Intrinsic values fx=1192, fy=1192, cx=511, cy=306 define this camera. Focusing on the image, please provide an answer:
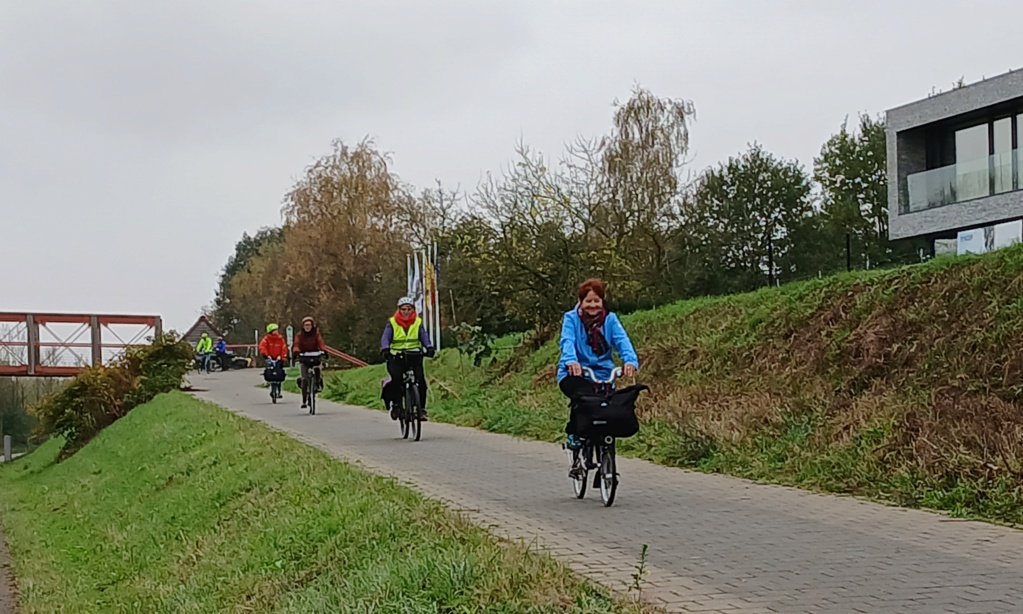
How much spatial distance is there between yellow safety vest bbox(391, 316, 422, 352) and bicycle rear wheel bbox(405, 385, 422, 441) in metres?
0.55

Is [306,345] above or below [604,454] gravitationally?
above

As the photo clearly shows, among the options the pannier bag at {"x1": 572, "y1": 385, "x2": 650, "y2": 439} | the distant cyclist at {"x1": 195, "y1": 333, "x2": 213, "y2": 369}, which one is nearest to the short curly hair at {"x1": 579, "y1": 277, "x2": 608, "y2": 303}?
the pannier bag at {"x1": 572, "y1": 385, "x2": 650, "y2": 439}

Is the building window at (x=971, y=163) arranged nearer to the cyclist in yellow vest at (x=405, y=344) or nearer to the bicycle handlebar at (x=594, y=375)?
the cyclist in yellow vest at (x=405, y=344)

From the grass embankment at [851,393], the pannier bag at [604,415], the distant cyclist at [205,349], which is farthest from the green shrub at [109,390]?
the pannier bag at [604,415]

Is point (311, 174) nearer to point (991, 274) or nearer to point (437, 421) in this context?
point (437, 421)

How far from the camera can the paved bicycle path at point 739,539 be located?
20.8 feet

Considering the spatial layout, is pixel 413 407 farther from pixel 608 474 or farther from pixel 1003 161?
pixel 1003 161

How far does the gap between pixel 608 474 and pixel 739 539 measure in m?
1.89

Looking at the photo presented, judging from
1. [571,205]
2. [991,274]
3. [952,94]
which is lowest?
[991,274]

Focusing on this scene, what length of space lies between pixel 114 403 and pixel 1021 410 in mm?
27363

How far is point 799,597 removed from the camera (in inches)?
248

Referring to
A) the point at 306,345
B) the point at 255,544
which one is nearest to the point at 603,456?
the point at 255,544

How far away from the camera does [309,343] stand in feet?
76.1

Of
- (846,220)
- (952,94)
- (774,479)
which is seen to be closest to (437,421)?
Answer: (774,479)
